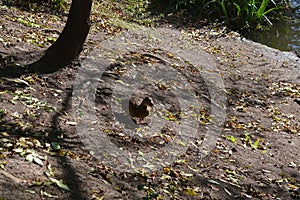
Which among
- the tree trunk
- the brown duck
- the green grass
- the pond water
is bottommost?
the pond water

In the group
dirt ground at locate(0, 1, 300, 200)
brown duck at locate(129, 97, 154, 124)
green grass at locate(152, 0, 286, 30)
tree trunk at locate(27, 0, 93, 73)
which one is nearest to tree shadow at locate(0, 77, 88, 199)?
dirt ground at locate(0, 1, 300, 200)

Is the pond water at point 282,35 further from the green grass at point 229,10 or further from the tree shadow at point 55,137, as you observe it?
the tree shadow at point 55,137

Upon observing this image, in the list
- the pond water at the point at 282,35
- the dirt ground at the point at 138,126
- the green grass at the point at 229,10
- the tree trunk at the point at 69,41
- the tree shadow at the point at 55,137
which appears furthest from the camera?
the green grass at the point at 229,10

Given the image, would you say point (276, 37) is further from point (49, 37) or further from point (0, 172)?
point (0, 172)

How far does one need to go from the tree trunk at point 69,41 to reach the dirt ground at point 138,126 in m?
0.14

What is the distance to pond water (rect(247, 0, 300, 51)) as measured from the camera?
9.84 metres

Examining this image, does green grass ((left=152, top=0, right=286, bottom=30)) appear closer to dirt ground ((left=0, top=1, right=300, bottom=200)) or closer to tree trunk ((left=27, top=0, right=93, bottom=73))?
dirt ground ((left=0, top=1, right=300, bottom=200))

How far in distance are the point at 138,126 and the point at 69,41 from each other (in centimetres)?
132

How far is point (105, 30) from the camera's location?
23.7ft

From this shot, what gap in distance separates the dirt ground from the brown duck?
11 centimetres

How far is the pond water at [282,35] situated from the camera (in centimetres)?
984

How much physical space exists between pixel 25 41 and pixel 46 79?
3.58 feet

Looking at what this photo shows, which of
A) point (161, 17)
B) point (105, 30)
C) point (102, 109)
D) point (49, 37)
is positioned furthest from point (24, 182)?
point (161, 17)

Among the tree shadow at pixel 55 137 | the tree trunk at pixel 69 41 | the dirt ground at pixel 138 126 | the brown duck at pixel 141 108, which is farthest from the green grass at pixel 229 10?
the tree shadow at pixel 55 137
